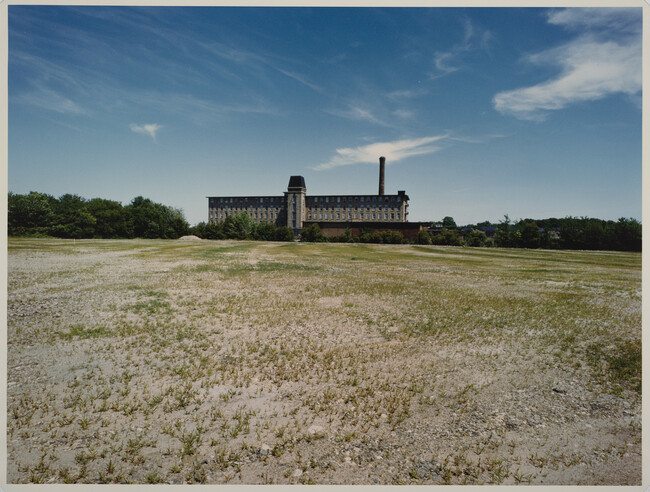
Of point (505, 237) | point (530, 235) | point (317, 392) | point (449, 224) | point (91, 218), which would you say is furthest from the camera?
point (449, 224)

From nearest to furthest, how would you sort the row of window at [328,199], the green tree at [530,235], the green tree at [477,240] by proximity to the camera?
the green tree at [530,235] → the green tree at [477,240] → the row of window at [328,199]

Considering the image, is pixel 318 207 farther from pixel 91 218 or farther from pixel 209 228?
pixel 91 218

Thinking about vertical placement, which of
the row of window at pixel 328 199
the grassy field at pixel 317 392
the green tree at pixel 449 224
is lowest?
the grassy field at pixel 317 392

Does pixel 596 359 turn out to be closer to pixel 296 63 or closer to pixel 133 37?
pixel 296 63

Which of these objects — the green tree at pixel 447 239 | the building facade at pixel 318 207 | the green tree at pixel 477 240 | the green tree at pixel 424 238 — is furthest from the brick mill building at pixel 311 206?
the green tree at pixel 477 240

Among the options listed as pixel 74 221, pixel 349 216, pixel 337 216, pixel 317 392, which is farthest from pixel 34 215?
pixel 349 216

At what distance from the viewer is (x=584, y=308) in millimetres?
10695

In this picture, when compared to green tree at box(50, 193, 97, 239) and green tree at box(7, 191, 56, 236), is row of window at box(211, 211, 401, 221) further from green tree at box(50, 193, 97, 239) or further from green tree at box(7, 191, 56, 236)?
green tree at box(7, 191, 56, 236)

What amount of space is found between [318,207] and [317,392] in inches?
3495

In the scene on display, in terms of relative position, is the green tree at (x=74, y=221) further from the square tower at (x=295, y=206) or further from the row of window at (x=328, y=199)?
the row of window at (x=328, y=199)

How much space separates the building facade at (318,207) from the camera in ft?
272

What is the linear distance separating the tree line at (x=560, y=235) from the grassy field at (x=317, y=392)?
2.56 meters

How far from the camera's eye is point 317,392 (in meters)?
5.18

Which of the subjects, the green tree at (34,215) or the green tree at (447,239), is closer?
the green tree at (34,215)
